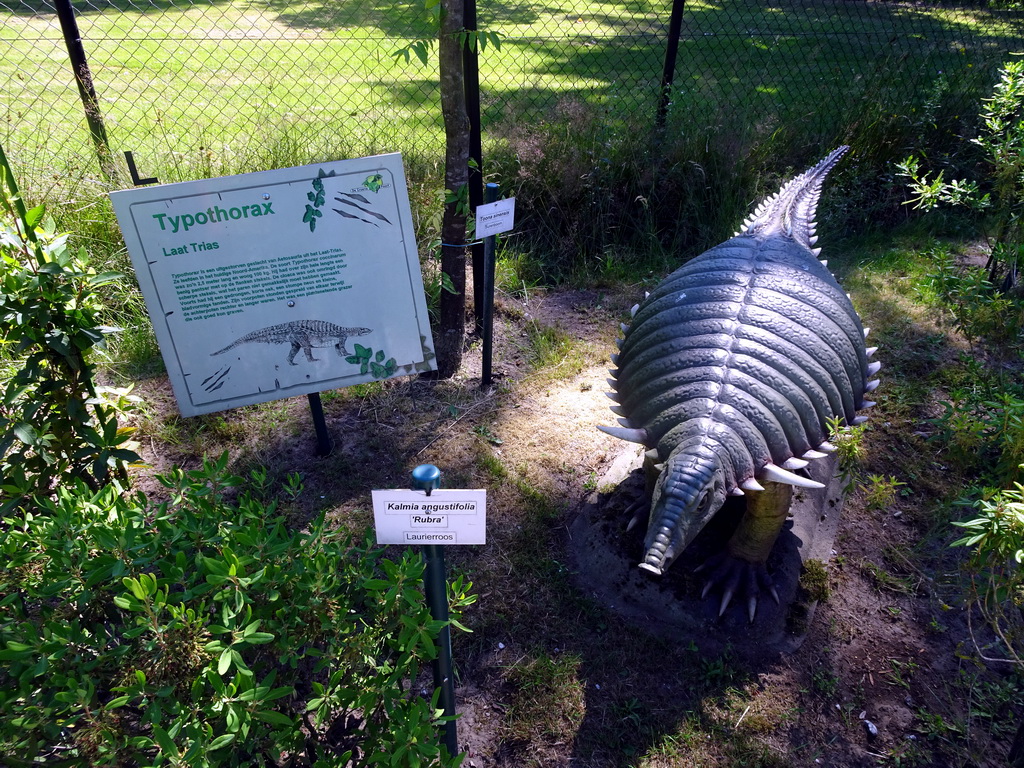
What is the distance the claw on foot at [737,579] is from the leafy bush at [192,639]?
4.77 ft

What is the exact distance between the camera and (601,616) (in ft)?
9.24

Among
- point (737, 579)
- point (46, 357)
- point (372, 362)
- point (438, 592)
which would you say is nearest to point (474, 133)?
point (372, 362)

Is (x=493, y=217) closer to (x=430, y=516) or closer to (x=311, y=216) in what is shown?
(x=311, y=216)

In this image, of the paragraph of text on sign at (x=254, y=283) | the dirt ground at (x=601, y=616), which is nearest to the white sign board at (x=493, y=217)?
the paragraph of text on sign at (x=254, y=283)

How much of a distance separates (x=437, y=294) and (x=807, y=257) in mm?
2229

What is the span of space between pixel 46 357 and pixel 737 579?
111 inches

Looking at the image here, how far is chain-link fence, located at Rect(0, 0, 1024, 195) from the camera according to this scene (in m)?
5.05

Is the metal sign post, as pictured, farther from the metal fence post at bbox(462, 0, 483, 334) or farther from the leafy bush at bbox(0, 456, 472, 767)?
the metal fence post at bbox(462, 0, 483, 334)

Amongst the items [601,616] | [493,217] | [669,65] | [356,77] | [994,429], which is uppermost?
[669,65]

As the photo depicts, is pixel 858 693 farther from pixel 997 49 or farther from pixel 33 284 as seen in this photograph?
pixel 997 49

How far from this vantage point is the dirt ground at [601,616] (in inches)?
95.9

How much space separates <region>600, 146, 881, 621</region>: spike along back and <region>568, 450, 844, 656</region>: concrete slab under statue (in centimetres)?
9

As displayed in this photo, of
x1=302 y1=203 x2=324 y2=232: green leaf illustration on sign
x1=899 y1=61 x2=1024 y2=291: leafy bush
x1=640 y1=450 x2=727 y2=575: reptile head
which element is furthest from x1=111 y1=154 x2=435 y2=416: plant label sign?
x1=899 y1=61 x2=1024 y2=291: leafy bush

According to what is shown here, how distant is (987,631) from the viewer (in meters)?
2.83
